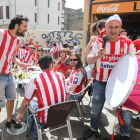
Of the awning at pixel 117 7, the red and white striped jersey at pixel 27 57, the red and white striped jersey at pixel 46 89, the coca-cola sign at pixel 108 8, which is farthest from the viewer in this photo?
the coca-cola sign at pixel 108 8

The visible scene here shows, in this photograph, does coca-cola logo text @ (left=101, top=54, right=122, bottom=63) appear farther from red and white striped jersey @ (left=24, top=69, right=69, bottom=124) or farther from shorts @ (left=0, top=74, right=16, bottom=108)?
shorts @ (left=0, top=74, right=16, bottom=108)

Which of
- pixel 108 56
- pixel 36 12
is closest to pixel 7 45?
pixel 108 56

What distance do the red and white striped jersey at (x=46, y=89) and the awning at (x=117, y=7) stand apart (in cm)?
512

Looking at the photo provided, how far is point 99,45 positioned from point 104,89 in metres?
0.68

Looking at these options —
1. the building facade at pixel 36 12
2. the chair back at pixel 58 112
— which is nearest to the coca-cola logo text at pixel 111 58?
the chair back at pixel 58 112

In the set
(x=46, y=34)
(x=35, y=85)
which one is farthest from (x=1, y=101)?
(x=46, y=34)

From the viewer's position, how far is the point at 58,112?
176 cm

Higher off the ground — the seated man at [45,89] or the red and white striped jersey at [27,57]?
the red and white striped jersey at [27,57]

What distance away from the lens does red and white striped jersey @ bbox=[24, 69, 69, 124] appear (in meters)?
1.83

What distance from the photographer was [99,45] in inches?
82.7

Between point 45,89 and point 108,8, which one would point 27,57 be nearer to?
point 45,89

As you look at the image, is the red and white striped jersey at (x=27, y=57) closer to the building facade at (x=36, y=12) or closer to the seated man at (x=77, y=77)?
the seated man at (x=77, y=77)

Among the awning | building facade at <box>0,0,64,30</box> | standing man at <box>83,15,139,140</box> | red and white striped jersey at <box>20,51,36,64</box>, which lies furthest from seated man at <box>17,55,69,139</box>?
building facade at <box>0,0,64,30</box>

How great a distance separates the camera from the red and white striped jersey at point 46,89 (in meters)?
1.83
